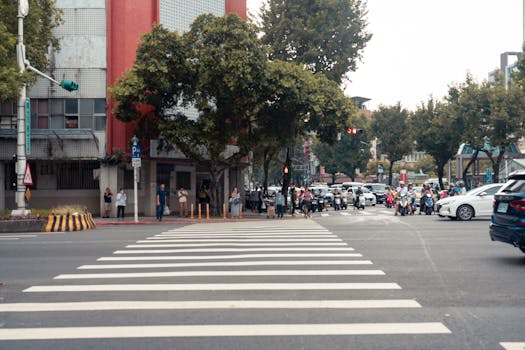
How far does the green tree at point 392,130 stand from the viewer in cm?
6700

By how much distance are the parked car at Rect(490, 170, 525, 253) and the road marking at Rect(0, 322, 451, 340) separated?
17.3 feet

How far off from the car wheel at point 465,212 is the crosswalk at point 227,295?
40.1 feet

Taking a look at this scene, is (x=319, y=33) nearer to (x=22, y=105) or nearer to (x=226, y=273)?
(x=22, y=105)

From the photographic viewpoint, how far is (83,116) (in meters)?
30.3

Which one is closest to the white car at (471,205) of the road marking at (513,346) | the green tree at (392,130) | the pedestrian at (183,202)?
the pedestrian at (183,202)

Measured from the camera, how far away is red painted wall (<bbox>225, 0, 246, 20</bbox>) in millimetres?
34431

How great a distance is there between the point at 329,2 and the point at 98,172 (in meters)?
17.5

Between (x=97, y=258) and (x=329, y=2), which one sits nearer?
(x=97, y=258)

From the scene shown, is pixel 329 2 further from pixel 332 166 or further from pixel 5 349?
pixel 332 166

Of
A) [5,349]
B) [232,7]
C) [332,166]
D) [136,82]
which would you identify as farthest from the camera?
[332,166]

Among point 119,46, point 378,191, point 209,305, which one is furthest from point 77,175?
point 378,191

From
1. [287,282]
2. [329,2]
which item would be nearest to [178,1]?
[329,2]

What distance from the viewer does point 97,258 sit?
12875 millimetres

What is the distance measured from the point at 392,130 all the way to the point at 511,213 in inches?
2249
